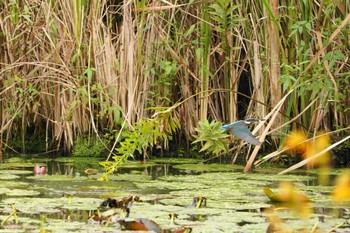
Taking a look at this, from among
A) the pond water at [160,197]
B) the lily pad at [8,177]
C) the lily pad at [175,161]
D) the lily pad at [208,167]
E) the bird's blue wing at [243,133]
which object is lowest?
the pond water at [160,197]

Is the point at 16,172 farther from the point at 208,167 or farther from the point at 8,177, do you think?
the point at 208,167

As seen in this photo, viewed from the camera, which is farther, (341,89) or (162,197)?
(341,89)

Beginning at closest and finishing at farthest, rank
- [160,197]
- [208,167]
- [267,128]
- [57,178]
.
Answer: [160,197] → [57,178] → [267,128] → [208,167]

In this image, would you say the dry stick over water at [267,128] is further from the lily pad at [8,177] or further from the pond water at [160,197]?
the lily pad at [8,177]

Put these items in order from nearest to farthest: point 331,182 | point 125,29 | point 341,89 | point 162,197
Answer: point 162,197 → point 331,182 → point 341,89 → point 125,29

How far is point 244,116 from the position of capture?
6.53 m

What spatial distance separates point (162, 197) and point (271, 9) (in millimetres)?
2001

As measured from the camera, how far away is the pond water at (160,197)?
12.2 ft

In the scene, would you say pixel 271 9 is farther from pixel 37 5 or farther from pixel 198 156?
pixel 37 5

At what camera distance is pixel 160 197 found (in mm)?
4555

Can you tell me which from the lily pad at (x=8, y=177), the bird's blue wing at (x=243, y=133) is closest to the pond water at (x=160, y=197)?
the lily pad at (x=8, y=177)

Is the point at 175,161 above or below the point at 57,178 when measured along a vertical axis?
above

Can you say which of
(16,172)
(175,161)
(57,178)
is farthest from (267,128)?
(16,172)

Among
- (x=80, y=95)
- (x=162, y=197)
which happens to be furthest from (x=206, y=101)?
(x=162, y=197)
